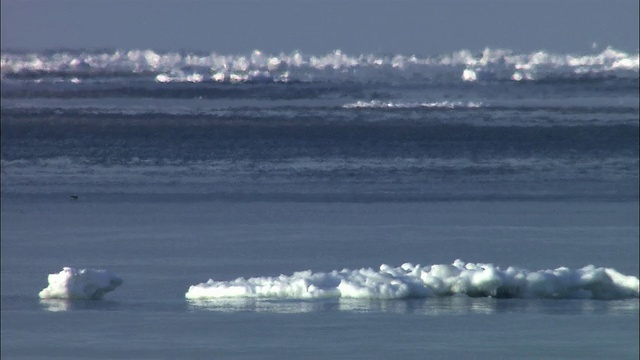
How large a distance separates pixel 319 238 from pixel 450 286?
2.58m

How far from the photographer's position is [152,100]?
1654 inches

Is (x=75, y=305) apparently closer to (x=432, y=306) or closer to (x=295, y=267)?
(x=295, y=267)

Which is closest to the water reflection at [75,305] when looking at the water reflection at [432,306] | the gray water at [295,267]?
the gray water at [295,267]

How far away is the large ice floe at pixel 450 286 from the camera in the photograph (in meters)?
10.1

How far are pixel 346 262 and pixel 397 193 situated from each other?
5276mm

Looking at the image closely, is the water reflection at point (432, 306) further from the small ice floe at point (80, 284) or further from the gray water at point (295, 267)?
→ the small ice floe at point (80, 284)

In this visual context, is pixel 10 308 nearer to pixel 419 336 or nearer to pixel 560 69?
pixel 419 336

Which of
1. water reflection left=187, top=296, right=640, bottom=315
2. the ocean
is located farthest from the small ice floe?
water reflection left=187, top=296, right=640, bottom=315

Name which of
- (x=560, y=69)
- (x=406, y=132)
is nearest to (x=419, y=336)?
(x=406, y=132)

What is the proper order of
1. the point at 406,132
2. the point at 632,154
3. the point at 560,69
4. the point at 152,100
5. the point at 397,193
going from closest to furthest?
the point at 397,193 < the point at 632,154 < the point at 406,132 < the point at 152,100 < the point at 560,69

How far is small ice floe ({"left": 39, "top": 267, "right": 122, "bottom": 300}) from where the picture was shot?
10.2 m

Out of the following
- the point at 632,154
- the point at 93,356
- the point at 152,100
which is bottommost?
the point at 93,356

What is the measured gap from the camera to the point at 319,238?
12.7 meters

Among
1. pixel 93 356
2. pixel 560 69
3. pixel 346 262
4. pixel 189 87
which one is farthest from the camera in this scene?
pixel 560 69
